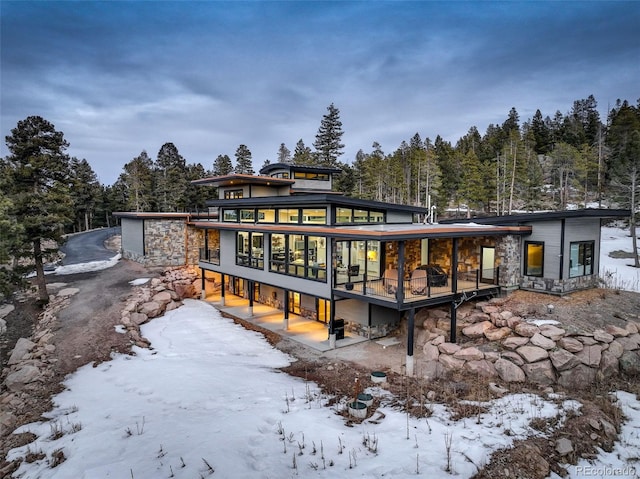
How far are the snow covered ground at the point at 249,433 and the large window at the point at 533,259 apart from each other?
728cm

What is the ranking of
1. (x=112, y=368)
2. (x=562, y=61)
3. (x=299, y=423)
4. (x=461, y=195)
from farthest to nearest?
(x=461, y=195)
(x=562, y=61)
(x=112, y=368)
(x=299, y=423)

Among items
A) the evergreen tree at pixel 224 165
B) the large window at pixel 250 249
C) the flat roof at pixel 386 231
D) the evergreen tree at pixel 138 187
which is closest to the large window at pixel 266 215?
the flat roof at pixel 386 231

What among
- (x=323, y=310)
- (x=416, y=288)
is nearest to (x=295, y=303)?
(x=323, y=310)

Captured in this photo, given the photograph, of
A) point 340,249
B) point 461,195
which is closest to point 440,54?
point 461,195

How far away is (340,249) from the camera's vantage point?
16.5 metres

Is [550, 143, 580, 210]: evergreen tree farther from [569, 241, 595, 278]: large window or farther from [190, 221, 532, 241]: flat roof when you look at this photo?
[190, 221, 532, 241]: flat roof

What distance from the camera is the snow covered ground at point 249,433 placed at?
23.1 feet

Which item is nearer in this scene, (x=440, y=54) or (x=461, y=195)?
(x=440, y=54)

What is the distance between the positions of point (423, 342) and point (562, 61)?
40712 millimetres

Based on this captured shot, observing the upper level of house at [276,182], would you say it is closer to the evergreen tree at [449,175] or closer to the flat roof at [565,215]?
the flat roof at [565,215]

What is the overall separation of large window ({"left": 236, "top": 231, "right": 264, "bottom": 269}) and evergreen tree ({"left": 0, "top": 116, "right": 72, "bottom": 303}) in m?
9.26

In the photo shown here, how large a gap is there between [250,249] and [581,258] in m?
17.3

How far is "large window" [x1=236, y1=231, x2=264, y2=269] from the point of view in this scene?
65.5 feet

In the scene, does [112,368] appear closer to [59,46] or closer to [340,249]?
[340,249]
